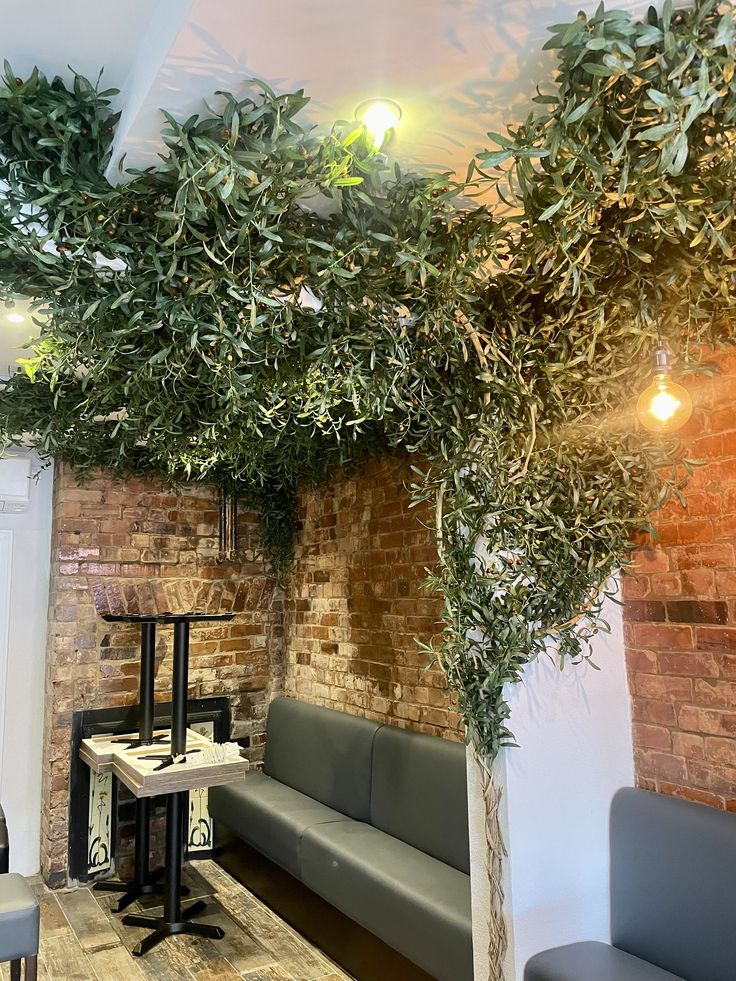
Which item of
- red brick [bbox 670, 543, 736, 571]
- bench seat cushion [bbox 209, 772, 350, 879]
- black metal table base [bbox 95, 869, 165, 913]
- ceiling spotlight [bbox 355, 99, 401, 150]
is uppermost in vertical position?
ceiling spotlight [bbox 355, 99, 401, 150]

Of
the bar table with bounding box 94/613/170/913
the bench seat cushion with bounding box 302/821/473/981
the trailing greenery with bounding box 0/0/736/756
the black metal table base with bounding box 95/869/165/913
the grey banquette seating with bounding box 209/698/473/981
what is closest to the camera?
the trailing greenery with bounding box 0/0/736/756

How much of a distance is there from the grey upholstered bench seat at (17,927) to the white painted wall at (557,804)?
156 cm

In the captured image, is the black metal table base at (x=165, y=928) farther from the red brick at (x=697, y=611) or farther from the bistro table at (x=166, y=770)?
the red brick at (x=697, y=611)

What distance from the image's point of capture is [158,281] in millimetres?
1729

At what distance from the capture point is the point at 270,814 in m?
3.77

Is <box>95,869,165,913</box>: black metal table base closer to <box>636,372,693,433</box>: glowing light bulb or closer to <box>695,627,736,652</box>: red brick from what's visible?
<box>695,627,736,652</box>: red brick

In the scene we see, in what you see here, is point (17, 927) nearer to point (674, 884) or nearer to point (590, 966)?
point (590, 966)

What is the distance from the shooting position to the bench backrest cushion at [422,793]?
3.00 m

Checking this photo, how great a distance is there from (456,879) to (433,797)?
403 millimetres

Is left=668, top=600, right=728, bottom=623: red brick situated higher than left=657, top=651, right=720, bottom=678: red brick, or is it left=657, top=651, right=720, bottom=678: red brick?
left=668, top=600, right=728, bottom=623: red brick

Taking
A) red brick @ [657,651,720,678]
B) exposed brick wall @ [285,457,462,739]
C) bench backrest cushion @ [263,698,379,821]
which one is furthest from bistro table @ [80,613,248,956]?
red brick @ [657,651,720,678]

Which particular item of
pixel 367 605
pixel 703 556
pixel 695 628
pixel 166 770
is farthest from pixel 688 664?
pixel 166 770

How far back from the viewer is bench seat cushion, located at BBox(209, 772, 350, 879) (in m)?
3.52

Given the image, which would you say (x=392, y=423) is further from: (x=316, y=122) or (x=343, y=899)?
(x=343, y=899)
